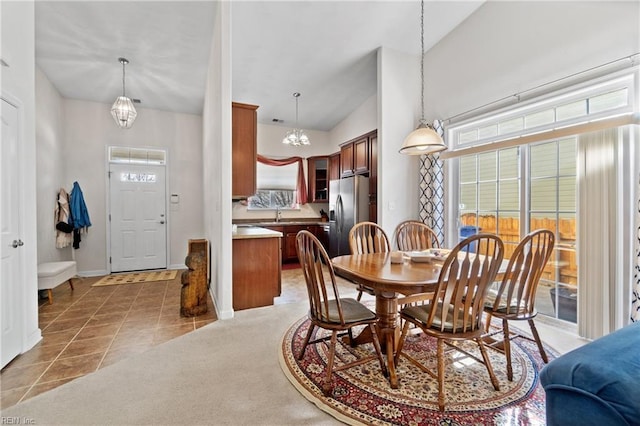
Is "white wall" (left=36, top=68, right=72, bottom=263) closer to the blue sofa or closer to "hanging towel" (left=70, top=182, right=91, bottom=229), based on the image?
"hanging towel" (left=70, top=182, right=91, bottom=229)

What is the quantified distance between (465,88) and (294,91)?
2.73 metres

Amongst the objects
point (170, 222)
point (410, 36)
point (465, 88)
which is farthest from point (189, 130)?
point (465, 88)

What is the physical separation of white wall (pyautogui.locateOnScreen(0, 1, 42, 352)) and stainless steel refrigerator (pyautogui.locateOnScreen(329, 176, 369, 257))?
3832 mm

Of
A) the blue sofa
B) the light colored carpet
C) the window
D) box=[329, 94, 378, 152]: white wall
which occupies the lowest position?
the light colored carpet

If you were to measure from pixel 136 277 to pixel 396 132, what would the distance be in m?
4.77

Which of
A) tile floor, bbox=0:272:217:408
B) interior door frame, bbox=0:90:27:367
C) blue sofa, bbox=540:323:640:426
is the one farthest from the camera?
interior door frame, bbox=0:90:27:367

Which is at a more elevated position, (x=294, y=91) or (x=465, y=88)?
(x=294, y=91)

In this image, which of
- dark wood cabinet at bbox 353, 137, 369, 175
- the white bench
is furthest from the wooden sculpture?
dark wood cabinet at bbox 353, 137, 369, 175

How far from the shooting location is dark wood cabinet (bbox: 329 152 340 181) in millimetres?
5957

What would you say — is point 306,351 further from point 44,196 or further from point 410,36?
point 44,196

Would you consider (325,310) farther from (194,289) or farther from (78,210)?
(78,210)

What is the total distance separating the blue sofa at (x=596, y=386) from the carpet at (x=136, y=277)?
4957 millimetres

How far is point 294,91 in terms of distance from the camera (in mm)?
4891

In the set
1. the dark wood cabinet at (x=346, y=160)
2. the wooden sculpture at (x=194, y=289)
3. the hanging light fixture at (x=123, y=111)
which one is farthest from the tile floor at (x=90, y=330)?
the dark wood cabinet at (x=346, y=160)
